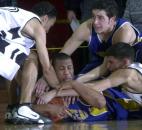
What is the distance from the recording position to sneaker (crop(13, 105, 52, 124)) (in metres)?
5.96

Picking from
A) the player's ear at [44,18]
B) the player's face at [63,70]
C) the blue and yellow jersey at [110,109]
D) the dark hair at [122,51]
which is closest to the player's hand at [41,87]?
the player's face at [63,70]

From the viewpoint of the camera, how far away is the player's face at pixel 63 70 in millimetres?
6441

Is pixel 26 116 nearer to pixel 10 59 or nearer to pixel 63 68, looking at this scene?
pixel 10 59

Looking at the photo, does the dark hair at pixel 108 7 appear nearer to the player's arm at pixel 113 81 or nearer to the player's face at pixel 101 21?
the player's face at pixel 101 21

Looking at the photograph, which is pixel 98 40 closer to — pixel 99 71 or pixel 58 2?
pixel 99 71

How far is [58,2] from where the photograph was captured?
8914mm

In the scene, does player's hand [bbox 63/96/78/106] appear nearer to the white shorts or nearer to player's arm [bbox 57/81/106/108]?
player's arm [bbox 57/81/106/108]

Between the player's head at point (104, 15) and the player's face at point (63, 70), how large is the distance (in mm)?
506

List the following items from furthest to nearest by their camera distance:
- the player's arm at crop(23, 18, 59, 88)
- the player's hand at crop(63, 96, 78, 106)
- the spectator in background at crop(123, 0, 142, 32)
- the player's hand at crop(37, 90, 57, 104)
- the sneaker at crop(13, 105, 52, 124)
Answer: the spectator in background at crop(123, 0, 142, 32)
the player's hand at crop(63, 96, 78, 106)
the player's hand at crop(37, 90, 57, 104)
the player's arm at crop(23, 18, 59, 88)
the sneaker at crop(13, 105, 52, 124)

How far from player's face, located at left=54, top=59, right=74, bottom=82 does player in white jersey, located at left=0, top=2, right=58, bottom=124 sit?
20 cm

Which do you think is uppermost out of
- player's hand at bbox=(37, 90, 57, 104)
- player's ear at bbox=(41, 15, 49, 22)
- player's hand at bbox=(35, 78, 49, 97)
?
player's ear at bbox=(41, 15, 49, 22)

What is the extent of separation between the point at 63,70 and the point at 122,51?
0.60 metres

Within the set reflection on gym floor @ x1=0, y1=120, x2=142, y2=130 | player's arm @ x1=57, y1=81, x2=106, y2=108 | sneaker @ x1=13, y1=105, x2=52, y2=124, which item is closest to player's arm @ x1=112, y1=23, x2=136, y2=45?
player's arm @ x1=57, y1=81, x2=106, y2=108

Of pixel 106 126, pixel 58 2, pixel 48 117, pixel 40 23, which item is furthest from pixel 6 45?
pixel 58 2
